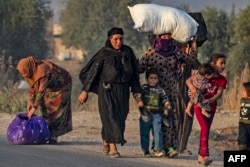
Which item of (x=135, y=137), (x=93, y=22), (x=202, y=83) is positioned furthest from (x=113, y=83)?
(x=93, y=22)

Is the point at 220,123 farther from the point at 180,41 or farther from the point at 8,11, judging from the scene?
the point at 8,11

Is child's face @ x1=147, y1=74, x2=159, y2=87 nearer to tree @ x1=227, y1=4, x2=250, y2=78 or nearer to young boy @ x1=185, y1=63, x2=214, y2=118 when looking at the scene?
young boy @ x1=185, y1=63, x2=214, y2=118

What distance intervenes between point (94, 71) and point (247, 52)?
853 inches

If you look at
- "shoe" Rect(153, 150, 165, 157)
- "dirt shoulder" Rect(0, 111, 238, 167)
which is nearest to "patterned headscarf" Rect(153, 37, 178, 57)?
"shoe" Rect(153, 150, 165, 157)

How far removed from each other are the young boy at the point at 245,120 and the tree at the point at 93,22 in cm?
3808

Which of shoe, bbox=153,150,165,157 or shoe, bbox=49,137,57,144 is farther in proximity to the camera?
shoe, bbox=49,137,57,144

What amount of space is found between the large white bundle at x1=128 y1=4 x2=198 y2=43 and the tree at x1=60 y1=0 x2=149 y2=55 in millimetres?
37473

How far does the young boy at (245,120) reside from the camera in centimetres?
1242

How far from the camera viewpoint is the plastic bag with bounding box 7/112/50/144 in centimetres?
1401

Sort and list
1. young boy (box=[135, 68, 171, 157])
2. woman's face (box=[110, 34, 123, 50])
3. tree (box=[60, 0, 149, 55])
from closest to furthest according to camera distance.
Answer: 1. woman's face (box=[110, 34, 123, 50])
2. young boy (box=[135, 68, 171, 157])
3. tree (box=[60, 0, 149, 55])

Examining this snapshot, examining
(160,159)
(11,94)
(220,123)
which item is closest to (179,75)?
(160,159)

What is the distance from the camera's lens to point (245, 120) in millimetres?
12469

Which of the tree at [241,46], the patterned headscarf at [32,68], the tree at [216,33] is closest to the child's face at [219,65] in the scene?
the patterned headscarf at [32,68]

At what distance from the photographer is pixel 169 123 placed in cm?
1288
